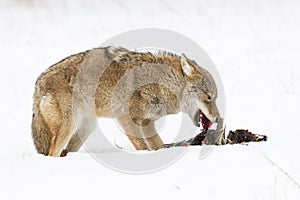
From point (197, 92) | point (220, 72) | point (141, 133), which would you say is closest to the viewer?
point (141, 133)

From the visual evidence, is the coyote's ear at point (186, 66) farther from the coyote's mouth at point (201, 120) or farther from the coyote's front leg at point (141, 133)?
the coyote's front leg at point (141, 133)

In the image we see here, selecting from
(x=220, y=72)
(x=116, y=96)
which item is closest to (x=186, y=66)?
(x=116, y=96)

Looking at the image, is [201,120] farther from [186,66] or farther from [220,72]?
[220,72]

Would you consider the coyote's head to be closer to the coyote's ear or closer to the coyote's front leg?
the coyote's ear

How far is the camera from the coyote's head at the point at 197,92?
6.58 metres

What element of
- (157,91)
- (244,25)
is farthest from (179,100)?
(244,25)

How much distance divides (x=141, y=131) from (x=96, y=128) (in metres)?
0.77

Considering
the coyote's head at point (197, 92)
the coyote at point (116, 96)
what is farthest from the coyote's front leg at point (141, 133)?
the coyote's head at point (197, 92)

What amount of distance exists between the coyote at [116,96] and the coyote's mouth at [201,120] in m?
0.01

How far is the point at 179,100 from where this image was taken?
675 cm

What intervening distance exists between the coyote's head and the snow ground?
711mm

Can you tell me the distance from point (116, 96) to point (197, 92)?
855 mm

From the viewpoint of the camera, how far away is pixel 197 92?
664cm

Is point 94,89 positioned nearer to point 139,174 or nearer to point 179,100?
point 179,100
